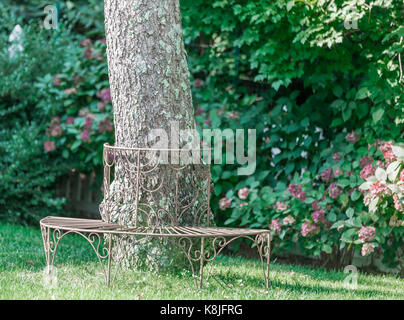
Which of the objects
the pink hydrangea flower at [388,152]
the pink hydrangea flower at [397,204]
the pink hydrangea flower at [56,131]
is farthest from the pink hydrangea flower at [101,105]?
the pink hydrangea flower at [397,204]

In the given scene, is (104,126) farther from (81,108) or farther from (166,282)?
(166,282)

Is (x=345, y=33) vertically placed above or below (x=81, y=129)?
above

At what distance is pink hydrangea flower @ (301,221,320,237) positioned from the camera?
4832 mm

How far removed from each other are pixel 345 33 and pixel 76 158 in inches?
129

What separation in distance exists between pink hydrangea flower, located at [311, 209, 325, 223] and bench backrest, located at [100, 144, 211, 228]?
49.9 inches

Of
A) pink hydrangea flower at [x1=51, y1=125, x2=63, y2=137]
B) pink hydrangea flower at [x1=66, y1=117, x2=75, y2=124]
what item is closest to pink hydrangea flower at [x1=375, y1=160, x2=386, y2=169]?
pink hydrangea flower at [x1=66, y1=117, x2=75, y2=124]

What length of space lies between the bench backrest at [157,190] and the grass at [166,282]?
1.09 feet

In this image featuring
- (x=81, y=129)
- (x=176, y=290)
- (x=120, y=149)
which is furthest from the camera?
(x=81, y=129)

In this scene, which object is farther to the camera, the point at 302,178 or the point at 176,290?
the point at 302,178

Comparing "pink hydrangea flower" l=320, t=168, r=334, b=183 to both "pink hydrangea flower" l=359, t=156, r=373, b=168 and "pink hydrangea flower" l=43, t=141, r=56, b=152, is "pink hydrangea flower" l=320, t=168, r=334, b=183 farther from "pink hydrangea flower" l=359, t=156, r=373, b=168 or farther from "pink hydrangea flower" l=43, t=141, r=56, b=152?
"pink hydrangea flower" l=43, t=141, r=56, b=152

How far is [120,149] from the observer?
12.1 feet

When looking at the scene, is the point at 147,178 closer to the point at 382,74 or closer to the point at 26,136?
the point at 382,74

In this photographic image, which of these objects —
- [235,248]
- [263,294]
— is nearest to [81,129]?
[235,248]

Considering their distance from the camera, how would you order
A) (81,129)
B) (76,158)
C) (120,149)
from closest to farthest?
(120,149), (81,129), (76,158)
